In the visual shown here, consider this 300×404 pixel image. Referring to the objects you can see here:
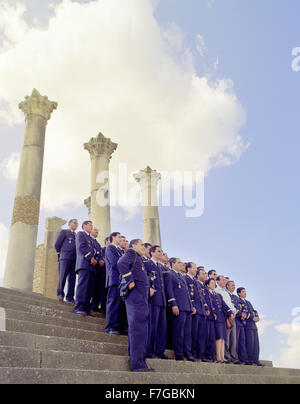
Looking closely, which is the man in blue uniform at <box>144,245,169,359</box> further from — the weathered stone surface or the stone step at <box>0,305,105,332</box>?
the weathered stone surface

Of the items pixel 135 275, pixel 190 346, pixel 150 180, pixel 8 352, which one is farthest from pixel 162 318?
pixel 150 180

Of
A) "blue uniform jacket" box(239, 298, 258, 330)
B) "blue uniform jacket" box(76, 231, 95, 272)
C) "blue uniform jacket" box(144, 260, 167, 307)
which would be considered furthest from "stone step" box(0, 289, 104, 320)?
"blue uniform jacket" box(239, 298, 258, 330)

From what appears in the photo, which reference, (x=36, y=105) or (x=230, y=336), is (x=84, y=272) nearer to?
(x=230, y=336)

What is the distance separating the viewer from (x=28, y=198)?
1352 cm

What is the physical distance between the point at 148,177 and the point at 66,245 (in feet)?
34.7

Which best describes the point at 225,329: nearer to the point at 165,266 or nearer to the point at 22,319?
the point at 165,266

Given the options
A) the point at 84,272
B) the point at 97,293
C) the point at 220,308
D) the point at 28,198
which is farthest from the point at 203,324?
the point at 28,198

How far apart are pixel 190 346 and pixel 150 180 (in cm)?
1251

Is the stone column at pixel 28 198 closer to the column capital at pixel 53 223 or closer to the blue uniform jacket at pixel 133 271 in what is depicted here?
the blue uniform jacket at pixel 133 271

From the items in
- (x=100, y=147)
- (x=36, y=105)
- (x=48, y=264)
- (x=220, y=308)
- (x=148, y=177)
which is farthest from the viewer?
(x=48, y=264)

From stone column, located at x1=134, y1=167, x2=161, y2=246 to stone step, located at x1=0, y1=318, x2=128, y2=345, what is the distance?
1141 centimetres

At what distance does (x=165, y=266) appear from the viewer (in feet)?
28.5

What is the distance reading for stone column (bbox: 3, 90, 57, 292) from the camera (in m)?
12.6

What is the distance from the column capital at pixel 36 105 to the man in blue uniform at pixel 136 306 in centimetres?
948
